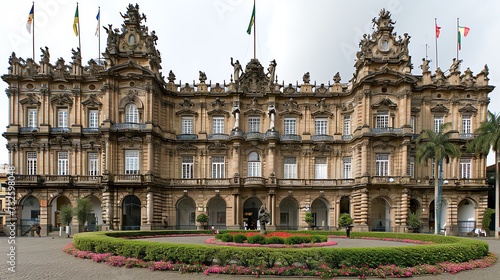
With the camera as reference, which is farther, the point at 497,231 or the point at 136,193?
A: the point at 136,193

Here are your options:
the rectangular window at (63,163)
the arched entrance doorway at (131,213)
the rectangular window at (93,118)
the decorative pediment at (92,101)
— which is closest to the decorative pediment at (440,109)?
the arched entrance doorway at (131,213)

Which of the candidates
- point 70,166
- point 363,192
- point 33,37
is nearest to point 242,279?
point 363,192

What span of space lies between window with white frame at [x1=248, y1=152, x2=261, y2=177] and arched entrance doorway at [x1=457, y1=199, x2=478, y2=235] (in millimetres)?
26245

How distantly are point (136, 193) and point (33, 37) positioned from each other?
23.7 meters

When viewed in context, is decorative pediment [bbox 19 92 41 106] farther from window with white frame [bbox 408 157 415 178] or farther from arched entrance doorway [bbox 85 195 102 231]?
window with white frame [bbox 408 157 415 178]

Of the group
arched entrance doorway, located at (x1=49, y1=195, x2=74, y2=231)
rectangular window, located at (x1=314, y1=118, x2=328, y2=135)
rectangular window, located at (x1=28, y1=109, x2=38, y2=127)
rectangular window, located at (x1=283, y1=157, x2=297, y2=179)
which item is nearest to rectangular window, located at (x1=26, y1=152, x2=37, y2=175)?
rectangular window, located at (x1=28, y1=109, x2=38, y2=127)

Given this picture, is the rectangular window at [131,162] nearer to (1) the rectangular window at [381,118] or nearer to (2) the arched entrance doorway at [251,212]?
(2) the arched entrance doorway at [251,212]

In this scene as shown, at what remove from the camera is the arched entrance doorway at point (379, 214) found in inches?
1615

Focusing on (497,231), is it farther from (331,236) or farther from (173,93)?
(173,93)

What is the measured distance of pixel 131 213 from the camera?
40594 millimetres

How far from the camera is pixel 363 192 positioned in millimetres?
39000

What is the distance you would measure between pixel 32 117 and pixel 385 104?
43858 millimetres

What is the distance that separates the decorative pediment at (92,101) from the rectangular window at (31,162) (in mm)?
8761

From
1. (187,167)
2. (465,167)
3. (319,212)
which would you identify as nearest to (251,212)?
(319,212)
